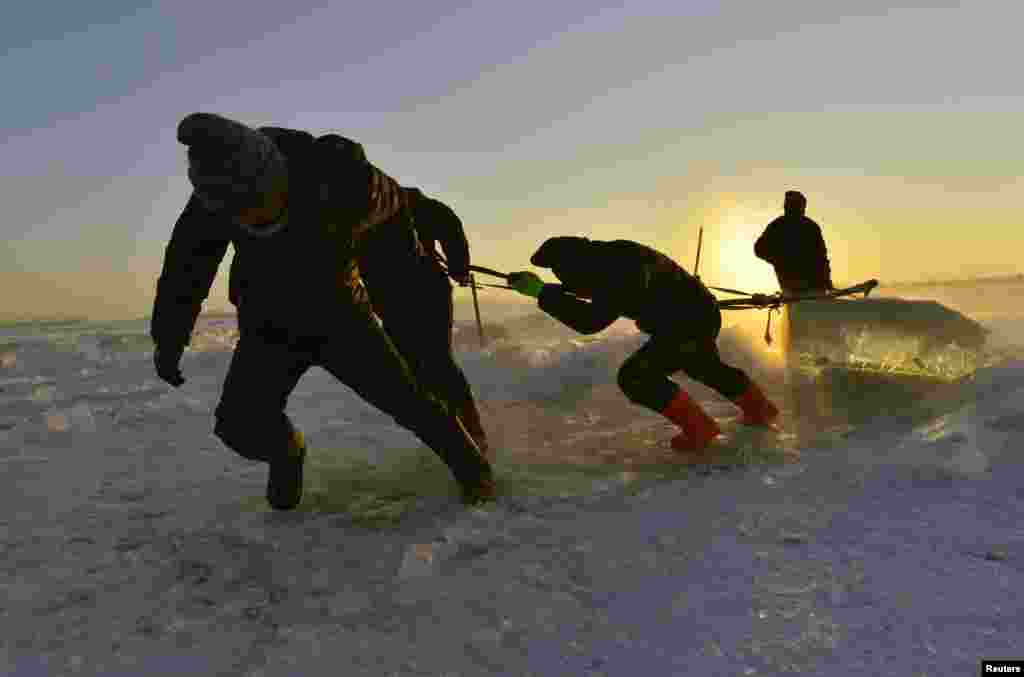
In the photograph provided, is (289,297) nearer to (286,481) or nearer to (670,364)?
(286,481)

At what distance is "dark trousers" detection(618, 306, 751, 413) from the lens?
3.91 m

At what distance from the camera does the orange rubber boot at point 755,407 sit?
14.4 feet

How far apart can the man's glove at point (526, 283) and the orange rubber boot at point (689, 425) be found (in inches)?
39.9

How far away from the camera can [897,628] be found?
5.33 ft

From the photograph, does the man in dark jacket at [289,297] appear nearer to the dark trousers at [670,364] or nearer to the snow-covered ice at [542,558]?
the snow-covered ice at [542,558]

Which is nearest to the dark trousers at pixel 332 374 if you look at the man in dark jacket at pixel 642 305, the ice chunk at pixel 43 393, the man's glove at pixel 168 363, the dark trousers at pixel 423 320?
the man's glove at pixel 168 363

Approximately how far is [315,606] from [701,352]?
293cm

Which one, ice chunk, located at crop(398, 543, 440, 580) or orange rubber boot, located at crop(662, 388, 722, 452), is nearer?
ice chunk, located at crop(398, 543, 440, 580)

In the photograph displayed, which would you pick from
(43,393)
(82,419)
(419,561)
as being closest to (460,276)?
(419,561)

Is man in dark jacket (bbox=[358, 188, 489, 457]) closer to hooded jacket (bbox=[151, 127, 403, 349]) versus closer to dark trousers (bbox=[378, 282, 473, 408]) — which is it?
dark trousers (bbox=[378, 282, 473, 408])

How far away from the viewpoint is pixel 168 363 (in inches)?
112

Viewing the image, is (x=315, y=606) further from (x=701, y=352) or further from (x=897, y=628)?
(x=701, y=352)

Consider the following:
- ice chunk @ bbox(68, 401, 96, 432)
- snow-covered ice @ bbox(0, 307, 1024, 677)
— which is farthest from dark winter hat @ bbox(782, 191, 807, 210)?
ice chunk @ bbox(68, 401, 96, 432)

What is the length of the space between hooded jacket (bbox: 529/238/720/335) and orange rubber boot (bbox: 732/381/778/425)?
0.80m
